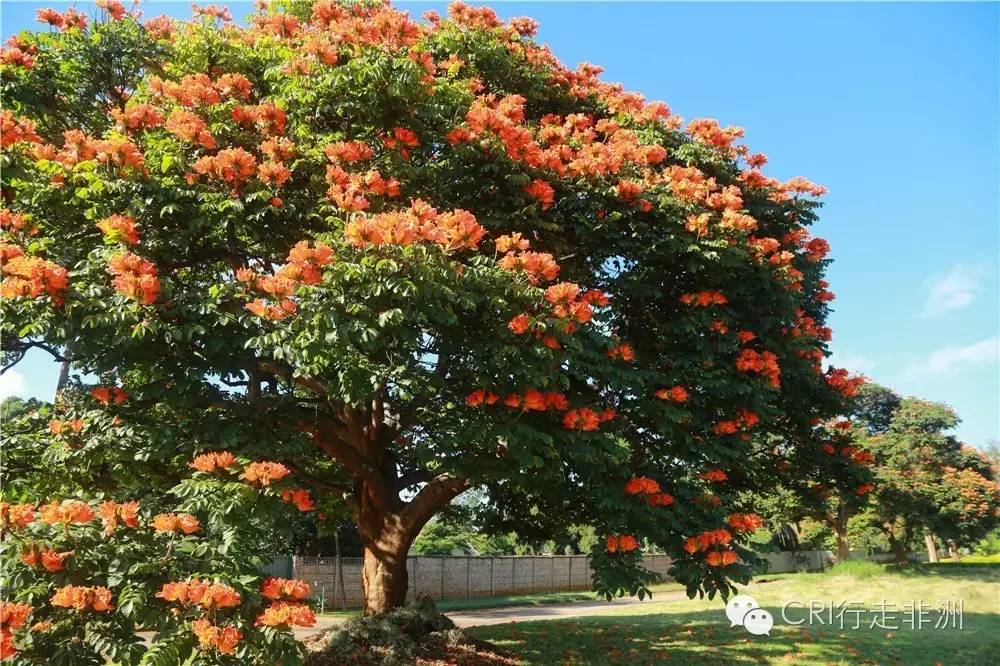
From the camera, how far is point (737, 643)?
1190 centimetres

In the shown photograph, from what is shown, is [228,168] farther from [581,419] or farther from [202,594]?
[581,419]

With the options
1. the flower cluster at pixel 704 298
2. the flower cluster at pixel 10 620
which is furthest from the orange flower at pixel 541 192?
the flower cluster at pixel 10 620

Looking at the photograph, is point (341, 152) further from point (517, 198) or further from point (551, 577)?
point (551, 577)

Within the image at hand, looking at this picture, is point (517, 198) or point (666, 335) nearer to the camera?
point (517, 198)

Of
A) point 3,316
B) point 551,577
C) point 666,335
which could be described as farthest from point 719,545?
point 551,577

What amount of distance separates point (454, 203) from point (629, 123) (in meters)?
3.50

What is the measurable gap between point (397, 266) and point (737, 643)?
9817mm

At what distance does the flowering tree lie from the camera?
5.88 m

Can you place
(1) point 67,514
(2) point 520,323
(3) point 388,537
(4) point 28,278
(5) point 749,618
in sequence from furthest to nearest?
(5) point 749,618 → (3) point 388,537 → (2) point 520,323 → (4) point 28,278 → (1) point 67,514

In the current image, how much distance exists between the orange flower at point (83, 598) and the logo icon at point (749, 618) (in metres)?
11.0

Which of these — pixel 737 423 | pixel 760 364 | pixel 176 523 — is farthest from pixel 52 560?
pixel 760 364

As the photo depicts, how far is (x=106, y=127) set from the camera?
859cm

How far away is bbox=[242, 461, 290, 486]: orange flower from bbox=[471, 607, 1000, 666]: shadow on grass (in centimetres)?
649

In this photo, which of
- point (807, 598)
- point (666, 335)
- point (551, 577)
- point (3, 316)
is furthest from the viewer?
point (551, 577)
